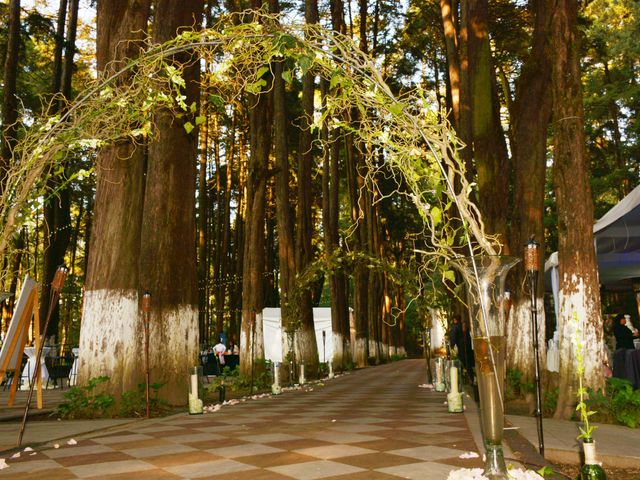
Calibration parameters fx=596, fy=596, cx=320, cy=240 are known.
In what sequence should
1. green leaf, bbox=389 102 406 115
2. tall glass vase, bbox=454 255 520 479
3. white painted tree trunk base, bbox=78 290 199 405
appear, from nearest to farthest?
tall glass vase, bbox=454 255 520 479
green leaf, bbox=389 102 406 115
white painted tree trunk base, bbox=78 290 199 405

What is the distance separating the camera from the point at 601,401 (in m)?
6.74

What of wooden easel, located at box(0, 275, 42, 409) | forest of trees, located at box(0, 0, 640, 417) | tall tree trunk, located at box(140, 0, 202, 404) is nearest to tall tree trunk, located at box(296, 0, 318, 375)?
forest of trees, located at box(0, 0, 640, 417)

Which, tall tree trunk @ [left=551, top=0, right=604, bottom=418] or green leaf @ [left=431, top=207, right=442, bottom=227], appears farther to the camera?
tall tree trunk @ [left=551, top=0, right=604, bottom=418]

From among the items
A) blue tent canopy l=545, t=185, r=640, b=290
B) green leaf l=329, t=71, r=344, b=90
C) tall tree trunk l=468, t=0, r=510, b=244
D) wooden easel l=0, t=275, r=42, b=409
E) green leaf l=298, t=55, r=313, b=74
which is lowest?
wooden easel l=0, t=275, r=42, b=409

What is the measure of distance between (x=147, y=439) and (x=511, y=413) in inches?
201

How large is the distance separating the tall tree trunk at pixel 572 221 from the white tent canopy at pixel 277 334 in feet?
43.8

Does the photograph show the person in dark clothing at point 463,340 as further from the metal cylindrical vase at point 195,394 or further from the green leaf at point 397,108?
the green leaf at point 397,108

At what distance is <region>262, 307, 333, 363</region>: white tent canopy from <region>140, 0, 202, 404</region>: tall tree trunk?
Result: 10619 millimetres

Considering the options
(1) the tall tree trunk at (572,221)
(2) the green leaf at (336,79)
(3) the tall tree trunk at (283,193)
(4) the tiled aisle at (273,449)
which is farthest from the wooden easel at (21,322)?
(3) the tall tree trunk at (283,193)

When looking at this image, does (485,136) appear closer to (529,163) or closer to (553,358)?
(529,163)

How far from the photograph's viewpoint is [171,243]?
9461 millimetres

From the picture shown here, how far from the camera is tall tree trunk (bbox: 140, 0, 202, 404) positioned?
926cm

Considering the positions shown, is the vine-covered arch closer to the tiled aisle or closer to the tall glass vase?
the tall glass vase

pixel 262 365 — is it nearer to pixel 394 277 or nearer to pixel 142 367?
pixel 394 277
